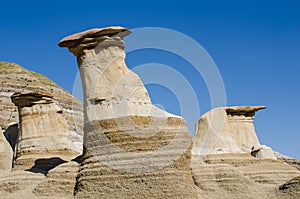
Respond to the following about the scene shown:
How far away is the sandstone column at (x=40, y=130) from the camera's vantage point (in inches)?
1380

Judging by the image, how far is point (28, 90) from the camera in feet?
191

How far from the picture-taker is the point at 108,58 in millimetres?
27359

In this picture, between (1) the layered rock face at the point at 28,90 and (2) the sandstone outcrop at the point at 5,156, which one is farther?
(1) the layered rock face at the point at 28,90

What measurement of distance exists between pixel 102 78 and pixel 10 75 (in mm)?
36592

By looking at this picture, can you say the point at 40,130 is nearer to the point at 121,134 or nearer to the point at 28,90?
the point at 121,134

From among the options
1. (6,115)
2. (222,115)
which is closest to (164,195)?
(222,115)

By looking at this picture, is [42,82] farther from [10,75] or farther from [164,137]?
[164,137]

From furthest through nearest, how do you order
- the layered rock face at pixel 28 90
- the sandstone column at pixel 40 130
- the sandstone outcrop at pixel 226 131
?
the layered rock face at pixel 28 90 < the sandstone outcrop at pixel 226 131 < the sandstone column at pixel 40 130

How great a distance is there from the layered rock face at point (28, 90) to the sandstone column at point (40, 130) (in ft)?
55.8

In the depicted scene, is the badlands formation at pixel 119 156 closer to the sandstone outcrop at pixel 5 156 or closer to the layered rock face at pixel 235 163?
the layered rock face at pixel 235 163

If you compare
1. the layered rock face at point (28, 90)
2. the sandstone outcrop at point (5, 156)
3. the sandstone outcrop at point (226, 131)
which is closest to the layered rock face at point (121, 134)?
the sandstone outcrop at point (5, 156)

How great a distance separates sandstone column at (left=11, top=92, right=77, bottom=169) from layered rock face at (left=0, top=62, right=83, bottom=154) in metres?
17.0

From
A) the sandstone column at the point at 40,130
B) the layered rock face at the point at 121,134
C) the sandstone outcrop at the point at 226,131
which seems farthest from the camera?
the sandstone outcrop at the point at 226,131

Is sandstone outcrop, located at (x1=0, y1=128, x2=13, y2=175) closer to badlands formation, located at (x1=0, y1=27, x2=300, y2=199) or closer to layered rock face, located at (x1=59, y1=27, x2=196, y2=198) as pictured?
badlands formation, located at (x1=0, y1=27, x2=300, y2=199)
